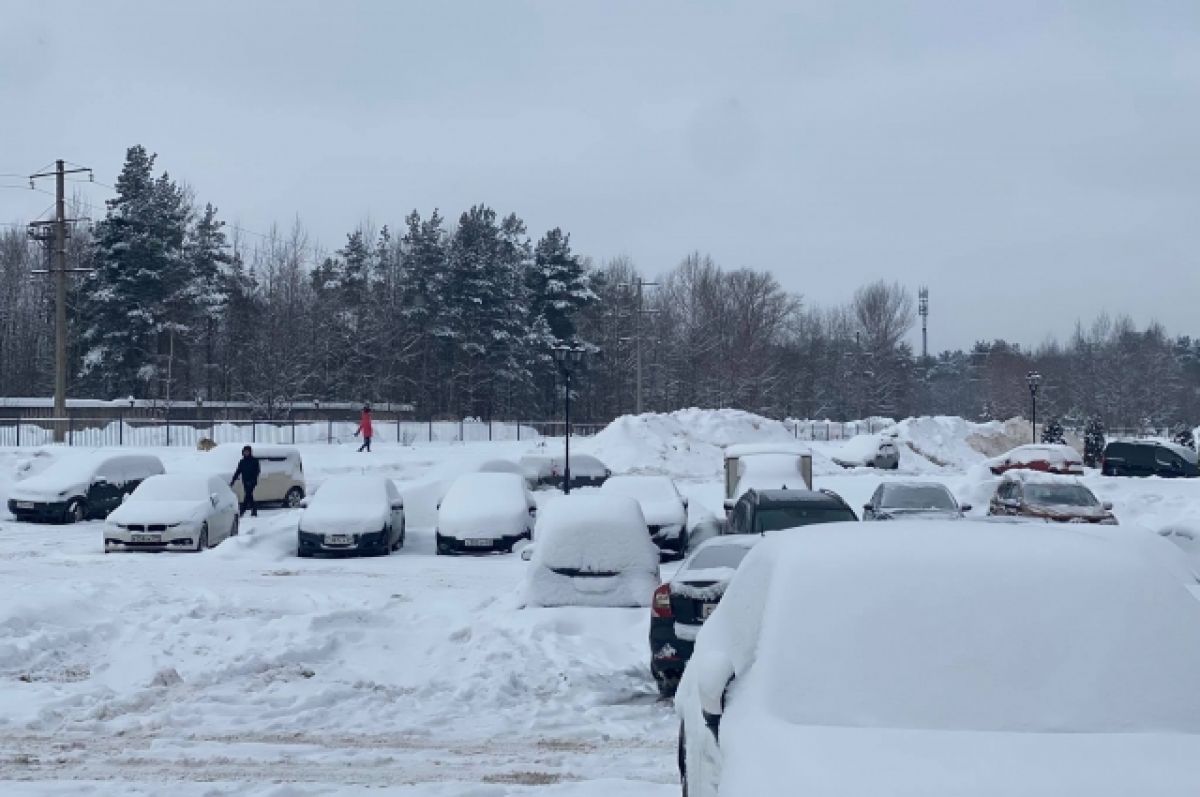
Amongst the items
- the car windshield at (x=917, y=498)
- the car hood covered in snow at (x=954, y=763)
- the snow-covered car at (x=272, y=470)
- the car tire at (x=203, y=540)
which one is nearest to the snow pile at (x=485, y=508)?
the car tire at (x=203, y=540)

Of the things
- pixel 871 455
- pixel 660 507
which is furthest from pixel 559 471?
pixel 871 455

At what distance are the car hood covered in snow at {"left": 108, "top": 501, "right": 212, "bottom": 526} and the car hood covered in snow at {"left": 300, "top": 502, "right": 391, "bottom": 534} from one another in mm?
1854

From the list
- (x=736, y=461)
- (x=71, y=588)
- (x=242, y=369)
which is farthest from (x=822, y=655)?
(x=242, y=369)

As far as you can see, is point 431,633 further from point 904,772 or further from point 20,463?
point 20,463

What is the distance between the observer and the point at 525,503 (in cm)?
2272

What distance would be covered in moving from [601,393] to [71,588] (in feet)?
226

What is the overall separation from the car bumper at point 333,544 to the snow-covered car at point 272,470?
8208 millimetres

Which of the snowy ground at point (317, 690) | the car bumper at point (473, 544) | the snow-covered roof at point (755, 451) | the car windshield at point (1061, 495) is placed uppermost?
the snow-covered roof at point (755, 451)

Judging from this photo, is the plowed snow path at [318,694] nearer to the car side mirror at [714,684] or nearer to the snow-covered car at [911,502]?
the car side mirror at [714,684]

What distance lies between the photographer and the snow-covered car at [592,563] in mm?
12445

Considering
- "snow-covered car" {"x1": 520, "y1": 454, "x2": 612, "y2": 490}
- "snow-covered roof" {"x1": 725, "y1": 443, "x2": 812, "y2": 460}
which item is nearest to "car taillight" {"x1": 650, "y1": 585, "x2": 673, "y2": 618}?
"snow-covered roof" {"x1": 725, "y1": 443, "x2": 812, "y2": 460}

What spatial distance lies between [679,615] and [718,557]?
2.49 feet

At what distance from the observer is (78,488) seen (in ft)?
88.1

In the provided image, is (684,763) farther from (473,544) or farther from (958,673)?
(473,544)
